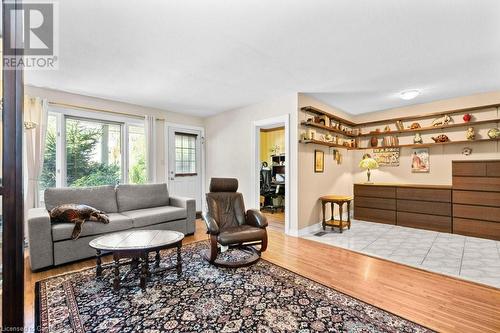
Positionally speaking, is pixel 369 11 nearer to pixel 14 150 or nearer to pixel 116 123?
pixel 14 150

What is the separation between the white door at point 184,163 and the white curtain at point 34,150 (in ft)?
7.25

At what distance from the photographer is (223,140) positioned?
5.64 m

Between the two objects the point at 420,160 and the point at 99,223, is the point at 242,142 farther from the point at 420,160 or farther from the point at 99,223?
the point at 420,160

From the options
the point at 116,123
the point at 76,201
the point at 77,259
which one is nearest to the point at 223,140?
the point at 116,123

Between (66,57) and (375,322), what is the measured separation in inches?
160

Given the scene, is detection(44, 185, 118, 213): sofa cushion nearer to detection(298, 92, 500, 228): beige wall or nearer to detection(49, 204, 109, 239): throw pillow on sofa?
detection(49, 204, 109, 239): throw pillow on sofa

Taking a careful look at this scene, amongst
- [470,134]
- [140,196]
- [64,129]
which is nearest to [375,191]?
[470,134]

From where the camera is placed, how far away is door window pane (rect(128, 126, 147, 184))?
4.95 meters

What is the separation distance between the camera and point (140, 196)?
4.15m

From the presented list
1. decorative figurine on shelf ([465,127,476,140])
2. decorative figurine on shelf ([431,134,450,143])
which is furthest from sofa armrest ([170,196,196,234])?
decorative figurine on shelf ([465,127,476,140])

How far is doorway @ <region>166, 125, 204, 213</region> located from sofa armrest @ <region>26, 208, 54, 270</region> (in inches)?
106

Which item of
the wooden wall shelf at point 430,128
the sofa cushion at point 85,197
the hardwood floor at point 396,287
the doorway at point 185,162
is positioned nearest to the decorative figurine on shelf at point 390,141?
the wooden wall shelf at point 430,128

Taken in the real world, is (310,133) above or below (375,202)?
above

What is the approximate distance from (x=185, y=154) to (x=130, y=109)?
1.53 meters
